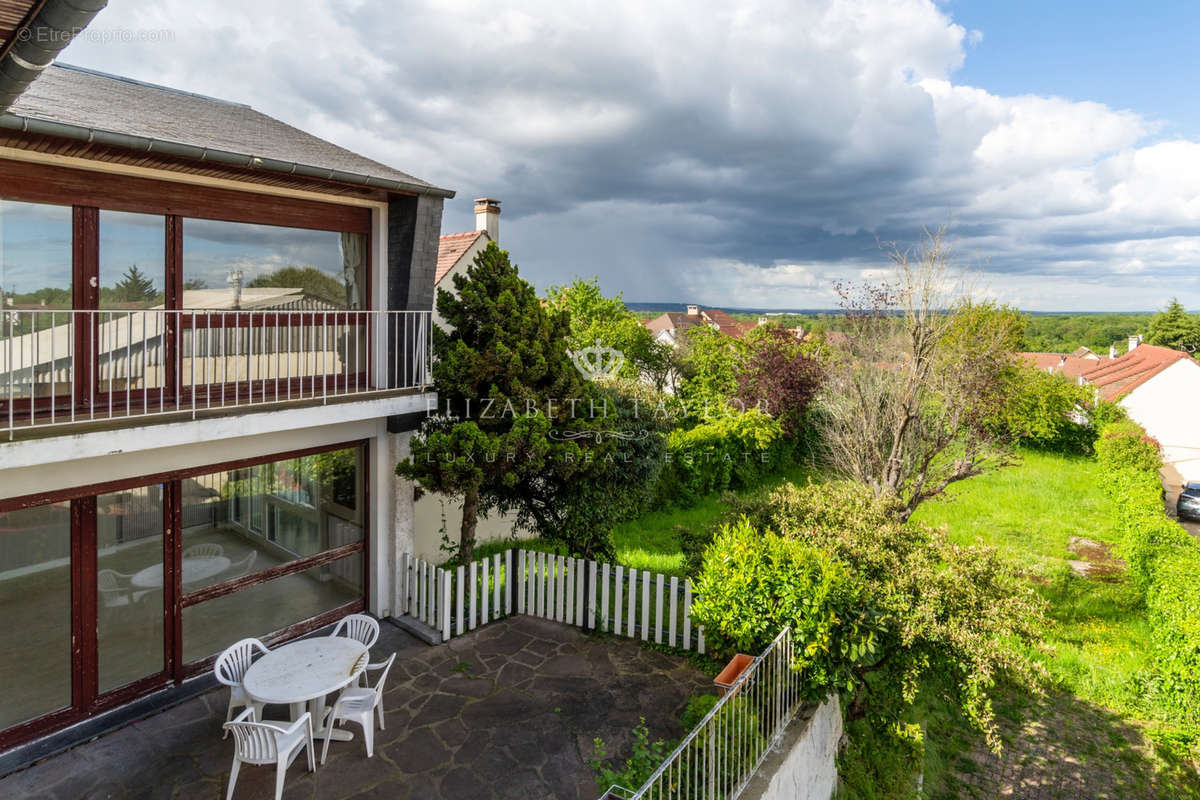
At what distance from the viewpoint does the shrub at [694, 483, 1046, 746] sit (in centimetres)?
629

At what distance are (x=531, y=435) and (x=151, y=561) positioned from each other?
4.48m

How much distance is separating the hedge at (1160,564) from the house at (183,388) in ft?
37.2

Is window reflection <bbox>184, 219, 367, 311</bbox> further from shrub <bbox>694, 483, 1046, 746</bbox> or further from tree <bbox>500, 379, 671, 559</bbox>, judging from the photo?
shrub <bbox>694, 483, 1046, 746</bbox>

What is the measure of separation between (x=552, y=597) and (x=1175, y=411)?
36843 millimetres

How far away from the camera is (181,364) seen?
7.10 metres

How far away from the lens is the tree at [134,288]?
682 cm

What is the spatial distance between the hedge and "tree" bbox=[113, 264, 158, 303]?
1422 cm

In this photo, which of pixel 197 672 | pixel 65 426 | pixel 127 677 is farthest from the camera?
pixel 197 672

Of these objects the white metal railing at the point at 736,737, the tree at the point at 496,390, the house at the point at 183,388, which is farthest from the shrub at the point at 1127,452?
the house at the point at 183,388

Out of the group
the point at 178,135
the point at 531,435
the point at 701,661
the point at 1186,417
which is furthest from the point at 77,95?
the point at 1186,417

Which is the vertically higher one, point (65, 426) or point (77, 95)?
point (77, 95)

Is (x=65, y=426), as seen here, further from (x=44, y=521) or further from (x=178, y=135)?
(x=178, y=135)

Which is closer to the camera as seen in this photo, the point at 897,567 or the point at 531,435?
the point at 897,567

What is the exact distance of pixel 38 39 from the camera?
248cm
